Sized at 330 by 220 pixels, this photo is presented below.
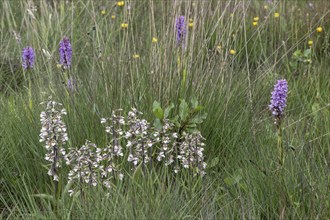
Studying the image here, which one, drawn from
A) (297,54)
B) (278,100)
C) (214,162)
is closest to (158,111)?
(214,162)

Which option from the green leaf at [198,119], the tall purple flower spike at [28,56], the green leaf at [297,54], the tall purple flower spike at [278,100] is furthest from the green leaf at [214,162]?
the green leaf at [297,54]

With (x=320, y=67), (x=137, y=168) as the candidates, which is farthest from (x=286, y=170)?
(x=320, y=67)

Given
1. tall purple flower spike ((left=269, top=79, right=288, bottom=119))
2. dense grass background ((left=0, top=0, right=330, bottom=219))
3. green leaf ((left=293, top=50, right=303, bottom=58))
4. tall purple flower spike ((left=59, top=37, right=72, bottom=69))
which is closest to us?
dense grass background ((left=0, top=0, right=330, bottom=219))

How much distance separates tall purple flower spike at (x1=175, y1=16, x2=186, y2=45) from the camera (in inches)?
163

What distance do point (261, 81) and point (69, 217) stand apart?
6.94 feet

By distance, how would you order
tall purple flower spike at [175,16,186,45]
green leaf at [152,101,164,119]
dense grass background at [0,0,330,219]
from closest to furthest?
dense grass background at [0,0,330,219], green leaf at [152,101,164,119], tall purple flower spike at [175,16,186,45]

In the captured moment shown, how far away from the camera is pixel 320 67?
479 centimetres

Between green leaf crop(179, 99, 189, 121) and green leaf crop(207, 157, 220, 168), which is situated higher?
green leaf crop(179, 99, 189, 121)

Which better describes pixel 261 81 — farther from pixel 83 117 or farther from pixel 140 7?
pixel 140 7

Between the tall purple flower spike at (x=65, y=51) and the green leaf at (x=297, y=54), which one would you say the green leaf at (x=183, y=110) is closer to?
the tall purple flower spike at (x=65, y=51)

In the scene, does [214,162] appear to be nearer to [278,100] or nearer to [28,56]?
[278,100]

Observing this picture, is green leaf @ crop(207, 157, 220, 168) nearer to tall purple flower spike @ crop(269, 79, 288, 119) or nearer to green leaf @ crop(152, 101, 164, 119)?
green leaf @ crop(152, 101, 164, 119)

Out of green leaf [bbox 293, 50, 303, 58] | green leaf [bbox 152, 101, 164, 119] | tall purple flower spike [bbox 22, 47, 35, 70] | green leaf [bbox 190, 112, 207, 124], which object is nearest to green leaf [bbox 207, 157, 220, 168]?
green leaf [bbox 190, 112, 207, 124]

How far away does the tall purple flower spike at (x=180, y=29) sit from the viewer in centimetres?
413
